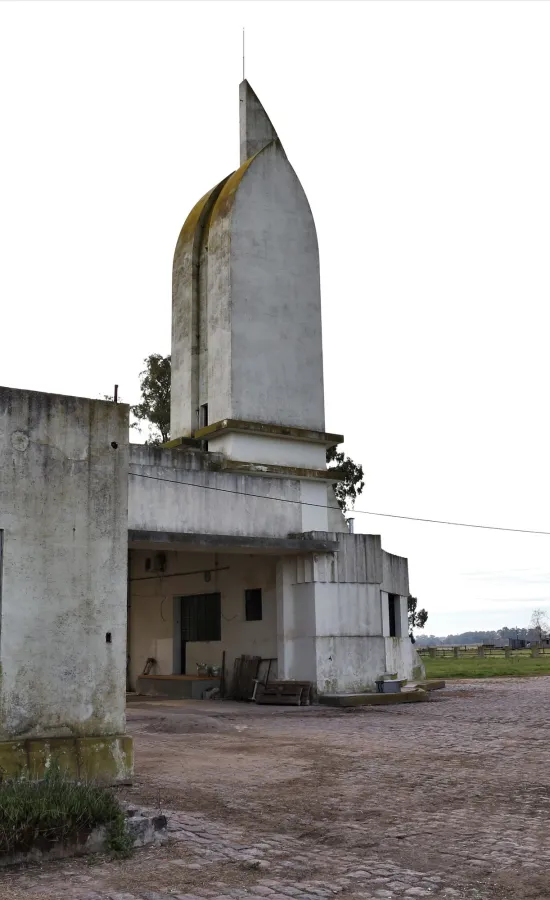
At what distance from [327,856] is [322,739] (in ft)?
23.8

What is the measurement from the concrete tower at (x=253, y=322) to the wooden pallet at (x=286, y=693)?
16.8 ft

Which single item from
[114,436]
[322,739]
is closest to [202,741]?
[322,739]

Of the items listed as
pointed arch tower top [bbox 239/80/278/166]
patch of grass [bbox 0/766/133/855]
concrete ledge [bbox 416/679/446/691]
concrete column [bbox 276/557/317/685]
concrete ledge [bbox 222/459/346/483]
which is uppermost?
pointed arch tower top [bbox 239/80/278/166]

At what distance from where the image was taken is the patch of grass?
6.10m

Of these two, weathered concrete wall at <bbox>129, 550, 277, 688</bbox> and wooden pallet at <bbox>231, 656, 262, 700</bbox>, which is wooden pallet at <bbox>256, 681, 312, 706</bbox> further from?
weathered concrete wall at <bbox>129, 550, 277, 688</bbox>

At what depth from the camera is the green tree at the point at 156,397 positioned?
37062 millimetres

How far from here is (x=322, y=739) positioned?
13453mm

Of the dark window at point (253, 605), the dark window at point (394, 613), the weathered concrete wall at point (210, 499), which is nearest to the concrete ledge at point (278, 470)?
the weathered concrete wall at point (210, 499)

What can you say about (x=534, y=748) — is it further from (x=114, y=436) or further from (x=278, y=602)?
(x=278, y=602)

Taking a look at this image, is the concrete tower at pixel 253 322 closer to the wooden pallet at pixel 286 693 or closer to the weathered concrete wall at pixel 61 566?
Result: the wooden pallet at pixel 286 693

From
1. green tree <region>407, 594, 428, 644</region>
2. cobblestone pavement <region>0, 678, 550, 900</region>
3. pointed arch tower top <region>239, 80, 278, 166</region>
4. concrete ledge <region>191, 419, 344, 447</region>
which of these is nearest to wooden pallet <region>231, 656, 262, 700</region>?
concrete ledge <region>191, 419, 344, 447</region>

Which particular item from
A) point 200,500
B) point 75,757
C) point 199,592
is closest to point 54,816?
point 75,757

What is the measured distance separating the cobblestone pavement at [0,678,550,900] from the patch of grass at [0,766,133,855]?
0.61ft

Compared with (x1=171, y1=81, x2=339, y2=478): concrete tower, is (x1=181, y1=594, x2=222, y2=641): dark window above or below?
below
